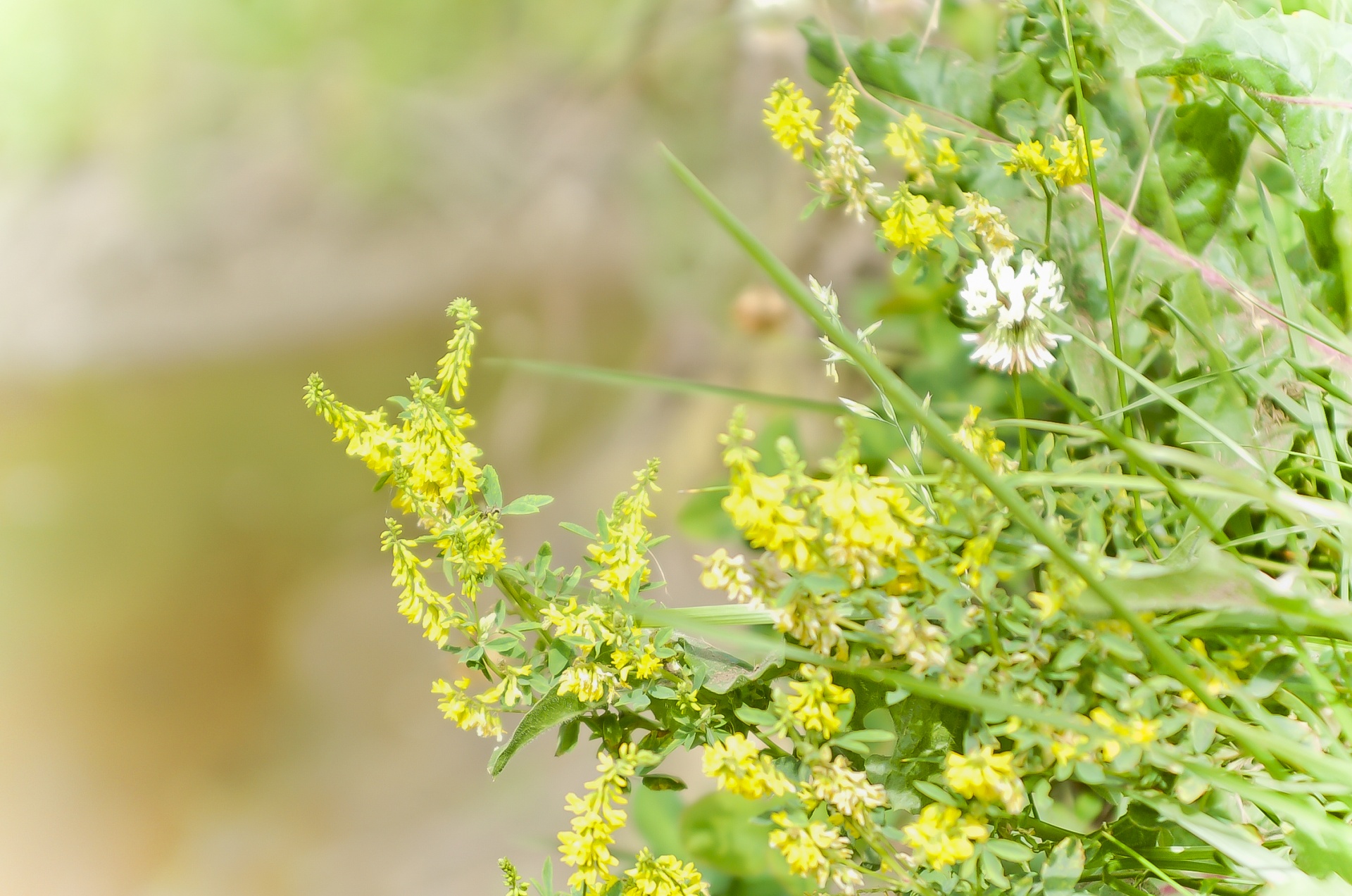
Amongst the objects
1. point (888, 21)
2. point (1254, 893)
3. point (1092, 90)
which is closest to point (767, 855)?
point (1254, 893)

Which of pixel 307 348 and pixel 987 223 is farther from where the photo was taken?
pixel 307 348

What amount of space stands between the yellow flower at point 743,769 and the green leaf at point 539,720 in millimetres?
28

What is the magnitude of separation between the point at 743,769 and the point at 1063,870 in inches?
2.4

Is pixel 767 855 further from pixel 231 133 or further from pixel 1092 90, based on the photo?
pixel 231 133

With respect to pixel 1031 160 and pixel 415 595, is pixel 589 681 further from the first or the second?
pixel 1031 160

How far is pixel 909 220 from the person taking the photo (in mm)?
175

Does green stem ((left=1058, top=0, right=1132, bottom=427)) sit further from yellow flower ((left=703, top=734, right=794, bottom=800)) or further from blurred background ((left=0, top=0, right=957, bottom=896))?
blurred background ((left=0, top=0, right=957, bottom=896))

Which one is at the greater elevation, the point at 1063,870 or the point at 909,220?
the point at 909,220

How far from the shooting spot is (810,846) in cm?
14

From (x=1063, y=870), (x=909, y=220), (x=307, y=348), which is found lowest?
(x=1063, y=870)

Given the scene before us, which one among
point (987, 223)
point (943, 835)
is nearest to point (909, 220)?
point (987, 223)

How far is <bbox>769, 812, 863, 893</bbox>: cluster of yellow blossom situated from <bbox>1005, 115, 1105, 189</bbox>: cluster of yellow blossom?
150mm

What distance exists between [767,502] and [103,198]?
1.57 ft

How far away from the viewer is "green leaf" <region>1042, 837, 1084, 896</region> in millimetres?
142
